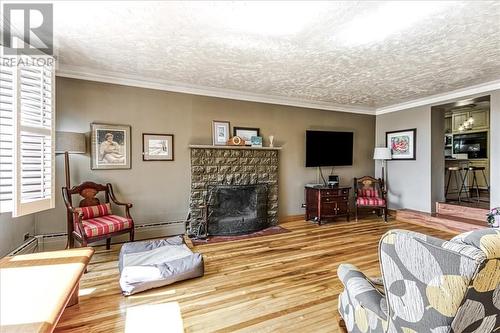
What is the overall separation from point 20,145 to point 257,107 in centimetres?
349

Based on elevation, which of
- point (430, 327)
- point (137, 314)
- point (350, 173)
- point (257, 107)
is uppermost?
point (257, 107)

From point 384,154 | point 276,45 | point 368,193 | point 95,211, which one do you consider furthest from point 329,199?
point 95,211

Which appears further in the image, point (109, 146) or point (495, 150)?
point (495, 150)

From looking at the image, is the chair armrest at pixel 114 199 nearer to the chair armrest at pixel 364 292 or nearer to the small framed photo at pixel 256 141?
the small framed photo at pixel 256 141

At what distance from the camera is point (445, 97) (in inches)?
186

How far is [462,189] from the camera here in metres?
5.99

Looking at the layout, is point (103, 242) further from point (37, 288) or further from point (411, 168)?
point (411, 168)

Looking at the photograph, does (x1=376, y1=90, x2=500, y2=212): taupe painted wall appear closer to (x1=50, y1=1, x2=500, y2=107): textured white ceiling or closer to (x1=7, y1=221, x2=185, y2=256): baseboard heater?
(x1=50, y1=1, x2=500, y2=107): textured white ceiling

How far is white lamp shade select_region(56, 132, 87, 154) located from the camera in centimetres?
309

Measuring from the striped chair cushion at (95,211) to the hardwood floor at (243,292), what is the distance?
1.65 ft

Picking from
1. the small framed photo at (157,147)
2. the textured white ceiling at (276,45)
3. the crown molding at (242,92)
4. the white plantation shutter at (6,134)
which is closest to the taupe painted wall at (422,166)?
the crown molding at (242,92)

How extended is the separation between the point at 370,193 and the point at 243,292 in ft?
13.2

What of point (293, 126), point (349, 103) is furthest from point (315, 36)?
point (349, 103)

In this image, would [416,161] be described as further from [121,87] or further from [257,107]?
[121,87]
